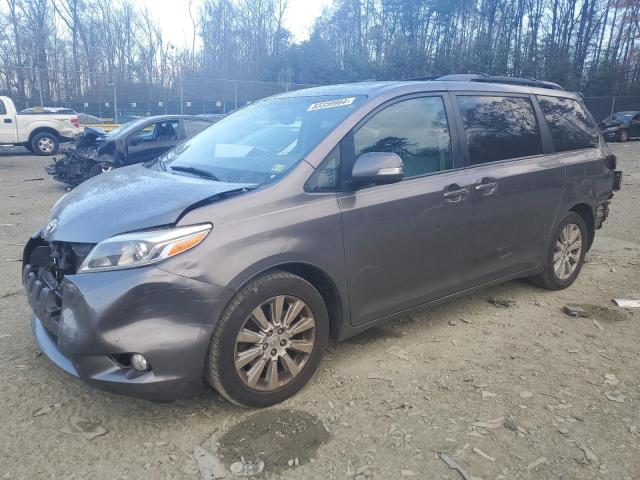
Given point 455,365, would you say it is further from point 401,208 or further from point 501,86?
point 501,86

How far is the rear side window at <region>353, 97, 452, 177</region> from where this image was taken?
10.7 ft

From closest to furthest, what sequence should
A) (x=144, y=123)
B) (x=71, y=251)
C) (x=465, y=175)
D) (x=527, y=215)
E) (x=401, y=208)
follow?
(x=71, y=251) < (x=401, y=208) < (x=465, y=175) < (x=527, y=215) < (x=144, y=123)

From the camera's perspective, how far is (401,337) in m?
3.79

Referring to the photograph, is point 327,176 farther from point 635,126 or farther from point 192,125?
point 635,126

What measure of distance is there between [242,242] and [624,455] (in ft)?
7.07

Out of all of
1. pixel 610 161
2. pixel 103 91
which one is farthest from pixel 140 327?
pixel 103 91

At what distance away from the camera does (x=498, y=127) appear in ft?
13.2

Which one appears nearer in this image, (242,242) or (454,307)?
(242,242)

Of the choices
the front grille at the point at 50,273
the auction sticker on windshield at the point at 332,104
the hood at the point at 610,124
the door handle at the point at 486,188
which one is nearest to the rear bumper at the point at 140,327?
the front grille at the point at 50,273

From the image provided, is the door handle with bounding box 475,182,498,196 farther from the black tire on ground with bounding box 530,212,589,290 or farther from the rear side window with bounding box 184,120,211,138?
the rear side window with bounding box 184,120,211,138

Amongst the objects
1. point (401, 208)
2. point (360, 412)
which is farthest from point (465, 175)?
point (360, 412)

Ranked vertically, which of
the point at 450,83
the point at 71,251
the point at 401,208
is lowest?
the point at 71,251

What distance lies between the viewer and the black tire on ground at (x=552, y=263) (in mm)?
4582

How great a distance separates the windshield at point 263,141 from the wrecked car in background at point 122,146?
242 inches
